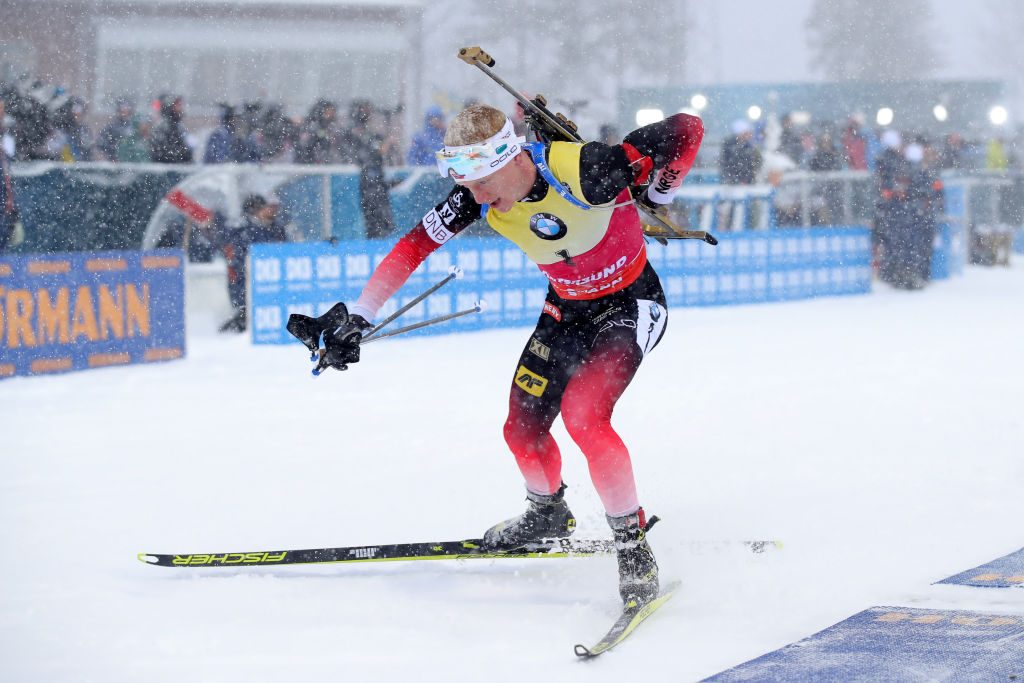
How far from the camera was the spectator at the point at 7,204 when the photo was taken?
11016 mm

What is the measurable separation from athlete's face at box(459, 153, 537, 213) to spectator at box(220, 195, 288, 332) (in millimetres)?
8676

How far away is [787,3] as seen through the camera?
2689 inches

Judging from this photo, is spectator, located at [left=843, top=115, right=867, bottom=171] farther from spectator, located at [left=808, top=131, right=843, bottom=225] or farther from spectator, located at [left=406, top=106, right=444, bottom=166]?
spectator, located at [left=406, top=106, right=444, bottom=166]

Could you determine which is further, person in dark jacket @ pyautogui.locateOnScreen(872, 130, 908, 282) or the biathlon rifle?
person in dark jacket @ pyautogui.locateOnScreen(872, 130, 908, 282)

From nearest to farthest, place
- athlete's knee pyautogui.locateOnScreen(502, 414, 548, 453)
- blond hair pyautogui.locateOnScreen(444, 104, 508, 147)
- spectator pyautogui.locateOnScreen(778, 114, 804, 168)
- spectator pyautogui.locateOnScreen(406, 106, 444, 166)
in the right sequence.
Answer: blond hair pyautogui.locateOnScreen(444, 104, 508, 147) < athlete's knee pyautogui.locateOnScreen(502, 414, 548, 453) < spectator pyautogui.locateOnScreen(406, 106, 444, 166) < spectator pyautogui.locateOnScreen(778, 114, 804, 168)

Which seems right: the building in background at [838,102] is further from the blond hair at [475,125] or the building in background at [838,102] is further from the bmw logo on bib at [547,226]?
the blond hair at [475,125]

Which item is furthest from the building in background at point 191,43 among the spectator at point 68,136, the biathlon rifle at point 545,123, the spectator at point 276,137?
the biathlon rifle at point 545,123

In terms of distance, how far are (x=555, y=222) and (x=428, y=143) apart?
35.1 feet

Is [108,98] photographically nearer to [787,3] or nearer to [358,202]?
[358,202]

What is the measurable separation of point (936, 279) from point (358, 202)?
994 cm

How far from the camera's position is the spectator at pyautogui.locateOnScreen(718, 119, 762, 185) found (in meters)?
17.2

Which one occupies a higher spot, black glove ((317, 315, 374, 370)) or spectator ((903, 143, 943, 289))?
spectator ((903, 143, 943, 289))

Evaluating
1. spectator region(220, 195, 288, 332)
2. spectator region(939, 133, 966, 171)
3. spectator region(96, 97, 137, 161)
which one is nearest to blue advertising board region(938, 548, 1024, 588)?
spectator region(220, 195, 288, 332)

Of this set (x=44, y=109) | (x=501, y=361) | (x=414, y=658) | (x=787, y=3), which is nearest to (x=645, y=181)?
(x=414, y=658)
